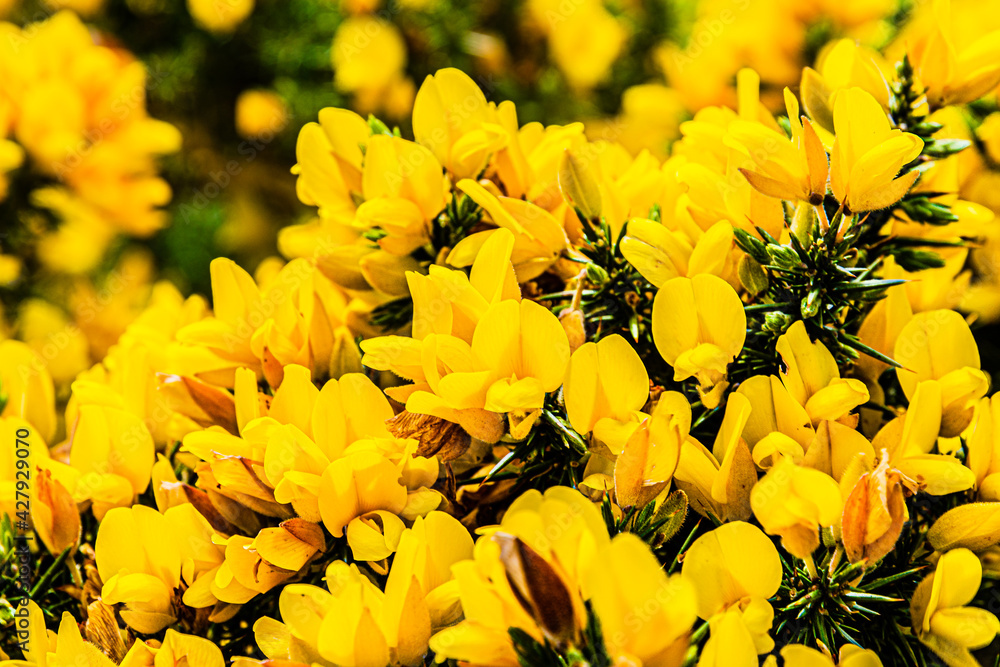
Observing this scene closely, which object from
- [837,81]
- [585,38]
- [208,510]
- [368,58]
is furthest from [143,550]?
[585,38]

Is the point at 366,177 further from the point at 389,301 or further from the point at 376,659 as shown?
the point at 376,659

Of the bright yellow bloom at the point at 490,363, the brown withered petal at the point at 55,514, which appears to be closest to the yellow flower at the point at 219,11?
the brown withered petal at the point at 55,514

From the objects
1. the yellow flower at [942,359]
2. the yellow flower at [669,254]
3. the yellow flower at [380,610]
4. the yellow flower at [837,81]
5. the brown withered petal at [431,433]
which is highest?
the yellow flower at [837,81]

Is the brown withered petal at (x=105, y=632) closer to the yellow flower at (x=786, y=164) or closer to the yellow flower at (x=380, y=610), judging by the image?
the yellow flower at (x=380, y=610)

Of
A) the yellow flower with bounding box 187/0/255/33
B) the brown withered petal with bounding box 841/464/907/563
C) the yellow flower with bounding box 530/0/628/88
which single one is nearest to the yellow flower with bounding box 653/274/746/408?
the brown withered petal with bounding box 841/464/907/563

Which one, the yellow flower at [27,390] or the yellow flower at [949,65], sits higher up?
the yellow flower at [949,65]

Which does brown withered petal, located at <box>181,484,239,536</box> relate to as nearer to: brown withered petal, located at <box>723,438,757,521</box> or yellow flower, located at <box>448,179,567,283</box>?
yellow flower, located at <box>448,179,567,283</box>

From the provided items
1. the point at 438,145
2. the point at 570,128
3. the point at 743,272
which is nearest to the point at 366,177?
the point at 438,145
